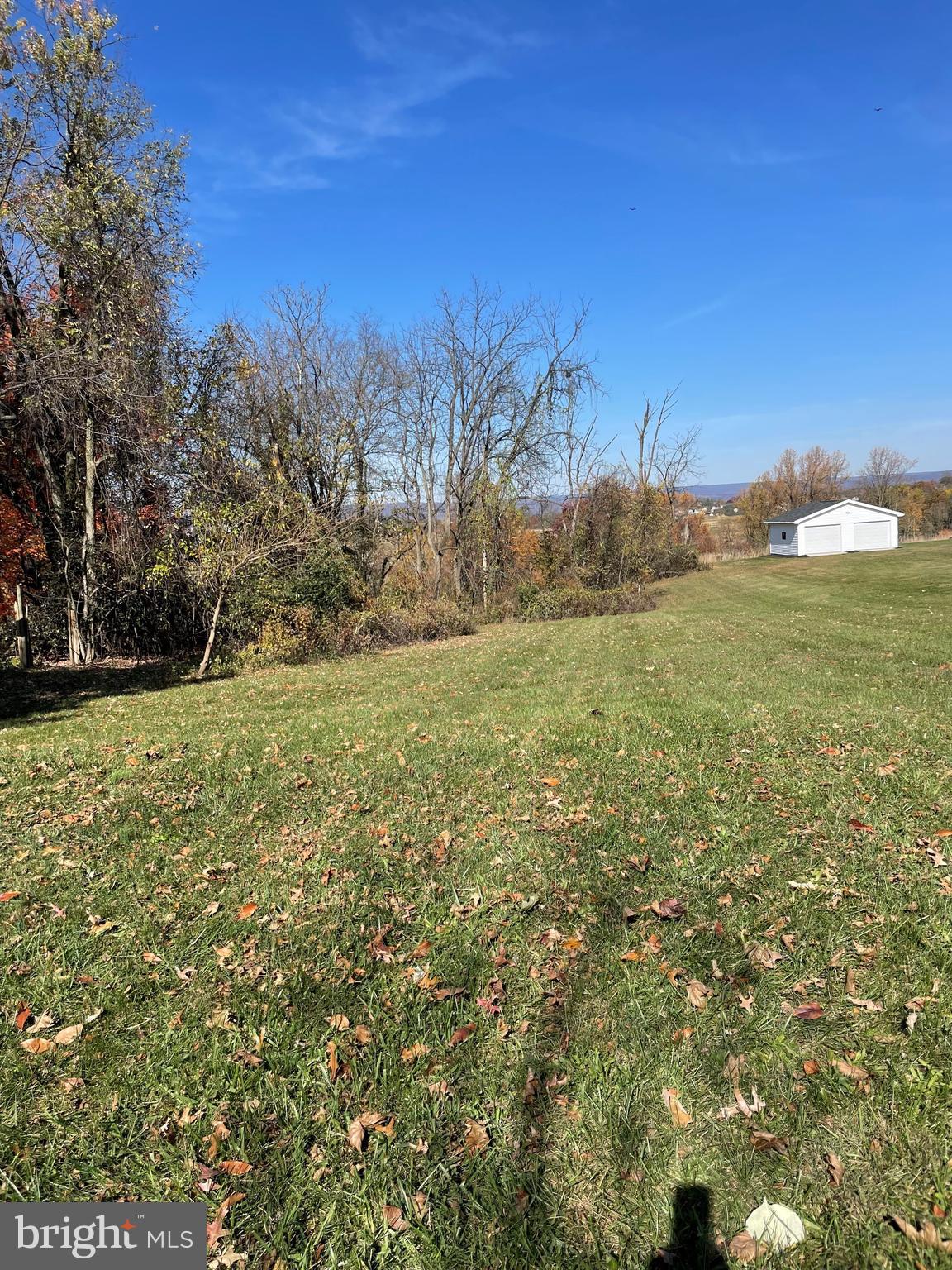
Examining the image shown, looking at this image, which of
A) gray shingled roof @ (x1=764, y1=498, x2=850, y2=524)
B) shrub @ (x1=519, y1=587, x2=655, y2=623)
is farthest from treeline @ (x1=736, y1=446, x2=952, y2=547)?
shrub @ (x1=519, y1=587, x2=655, y2=623)

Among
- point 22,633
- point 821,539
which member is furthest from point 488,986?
point 821,539

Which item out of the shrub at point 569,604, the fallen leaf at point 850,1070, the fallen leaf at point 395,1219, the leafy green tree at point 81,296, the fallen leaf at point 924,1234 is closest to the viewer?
the fallen leaf at point 924,1234

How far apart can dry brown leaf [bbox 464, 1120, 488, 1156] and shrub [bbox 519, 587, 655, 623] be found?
21058 mm

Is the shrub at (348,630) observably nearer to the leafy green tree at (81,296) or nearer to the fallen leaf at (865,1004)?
the leafy green tree at (81,296)

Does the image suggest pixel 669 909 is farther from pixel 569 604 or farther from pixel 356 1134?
pixel 569 604

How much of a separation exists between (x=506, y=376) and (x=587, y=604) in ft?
42.2

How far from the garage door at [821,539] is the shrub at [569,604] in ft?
88.3

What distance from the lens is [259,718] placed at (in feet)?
26.2

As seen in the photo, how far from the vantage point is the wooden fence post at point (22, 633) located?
14273 millimetres

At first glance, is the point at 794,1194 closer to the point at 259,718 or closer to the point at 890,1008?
the point at 890,1008

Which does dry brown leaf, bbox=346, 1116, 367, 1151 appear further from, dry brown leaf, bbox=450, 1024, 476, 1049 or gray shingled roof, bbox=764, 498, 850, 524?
gray shingled roof, bbox=764, 498, 850, 524

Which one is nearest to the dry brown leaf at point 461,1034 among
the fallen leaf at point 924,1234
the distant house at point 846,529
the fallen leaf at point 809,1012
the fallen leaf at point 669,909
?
the fallen leaf at point 669,909

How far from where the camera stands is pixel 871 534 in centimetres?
4519

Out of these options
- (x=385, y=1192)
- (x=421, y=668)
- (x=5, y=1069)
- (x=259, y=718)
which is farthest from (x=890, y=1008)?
(x=421, y=668)
